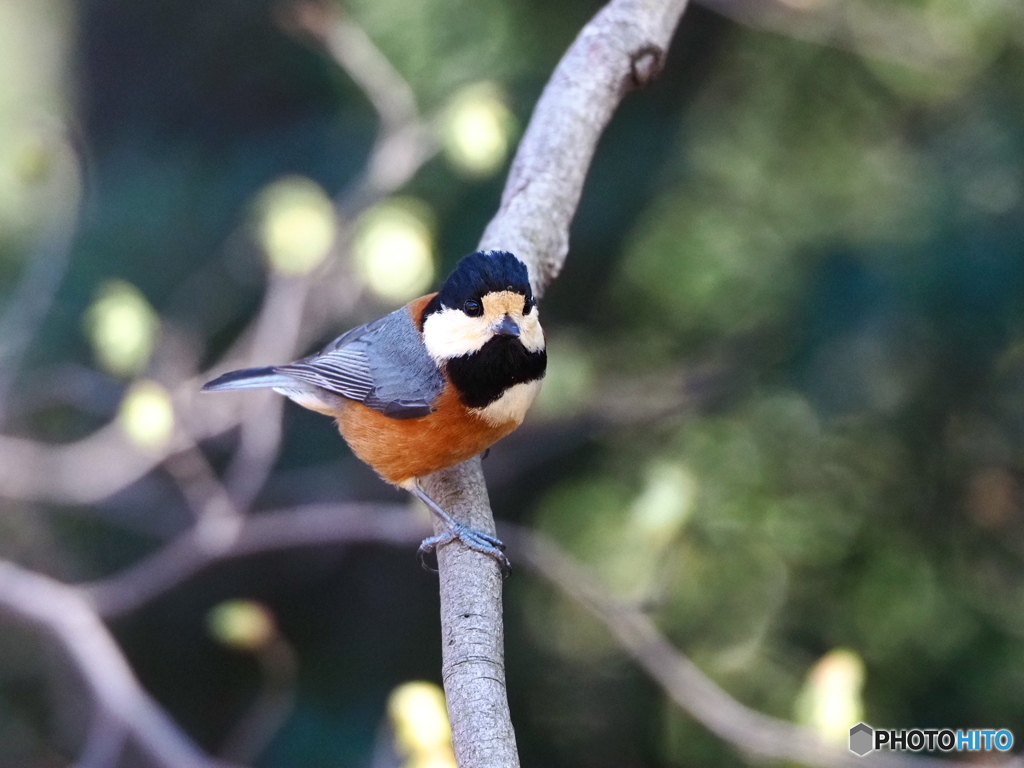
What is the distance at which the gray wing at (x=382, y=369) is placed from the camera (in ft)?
7.83

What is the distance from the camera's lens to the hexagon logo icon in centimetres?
276

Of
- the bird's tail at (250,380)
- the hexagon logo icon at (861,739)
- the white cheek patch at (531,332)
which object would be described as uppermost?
the bird's tail at (250,380)

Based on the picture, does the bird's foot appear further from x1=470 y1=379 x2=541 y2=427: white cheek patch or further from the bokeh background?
the bokeh background

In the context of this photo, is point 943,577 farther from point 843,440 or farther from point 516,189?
point 516,189

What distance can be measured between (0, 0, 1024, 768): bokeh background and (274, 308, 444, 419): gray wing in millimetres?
193

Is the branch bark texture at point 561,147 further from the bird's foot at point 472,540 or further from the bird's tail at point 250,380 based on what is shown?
Answer: the bird's tail at point 250,380

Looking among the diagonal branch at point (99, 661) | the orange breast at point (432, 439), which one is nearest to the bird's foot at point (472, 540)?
the orange breast at point (432, 439)

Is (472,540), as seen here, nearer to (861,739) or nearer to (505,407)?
→ (505,407)

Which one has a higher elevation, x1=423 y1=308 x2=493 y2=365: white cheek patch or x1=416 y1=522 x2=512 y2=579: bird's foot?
x1=423 y1=308 x2=493 y2=365: white cheek patch

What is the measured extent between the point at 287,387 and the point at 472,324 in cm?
72

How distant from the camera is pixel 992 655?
119 inches

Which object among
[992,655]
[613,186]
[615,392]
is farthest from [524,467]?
[992,655]

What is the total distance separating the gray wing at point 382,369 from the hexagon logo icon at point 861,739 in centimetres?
153

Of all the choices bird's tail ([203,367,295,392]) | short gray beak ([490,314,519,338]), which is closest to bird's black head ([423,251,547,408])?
short gray beak ([490,314,519,338])
